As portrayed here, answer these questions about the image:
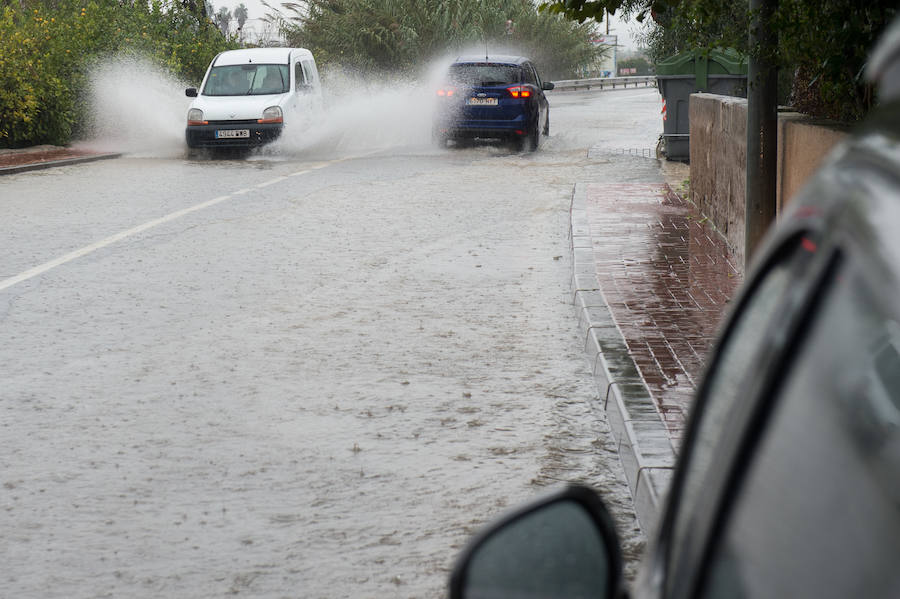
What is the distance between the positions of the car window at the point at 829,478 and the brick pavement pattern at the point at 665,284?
3.95 metres

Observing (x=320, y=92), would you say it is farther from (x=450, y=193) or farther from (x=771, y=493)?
(x=771, y=493)

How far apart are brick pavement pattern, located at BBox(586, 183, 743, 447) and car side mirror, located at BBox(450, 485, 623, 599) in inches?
144

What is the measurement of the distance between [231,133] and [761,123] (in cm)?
1576

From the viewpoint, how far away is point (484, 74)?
23.6m

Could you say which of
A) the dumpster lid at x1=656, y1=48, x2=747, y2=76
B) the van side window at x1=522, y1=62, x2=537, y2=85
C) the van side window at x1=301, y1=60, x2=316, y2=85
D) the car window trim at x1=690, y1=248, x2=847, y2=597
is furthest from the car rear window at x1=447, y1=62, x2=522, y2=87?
the car window trim at x1=690, y1=248, x2=847, y2=597

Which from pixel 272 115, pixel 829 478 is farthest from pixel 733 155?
pixel 272 115

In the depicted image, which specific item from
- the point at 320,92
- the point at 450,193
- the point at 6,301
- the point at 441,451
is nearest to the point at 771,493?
the point at 441,451

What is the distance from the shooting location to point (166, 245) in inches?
461

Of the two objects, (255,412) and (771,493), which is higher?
(771,493)

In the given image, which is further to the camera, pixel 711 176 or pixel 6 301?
pixel 711 176

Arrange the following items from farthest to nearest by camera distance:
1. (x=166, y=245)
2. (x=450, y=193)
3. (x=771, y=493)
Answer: (x=450, y=193)
(x=166, y=245)
(x=771, y=493)

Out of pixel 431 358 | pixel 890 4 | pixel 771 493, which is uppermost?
pixel 890 4

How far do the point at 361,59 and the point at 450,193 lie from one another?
34828mm

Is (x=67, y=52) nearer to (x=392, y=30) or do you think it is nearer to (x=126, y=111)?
(x=126, y=111)
